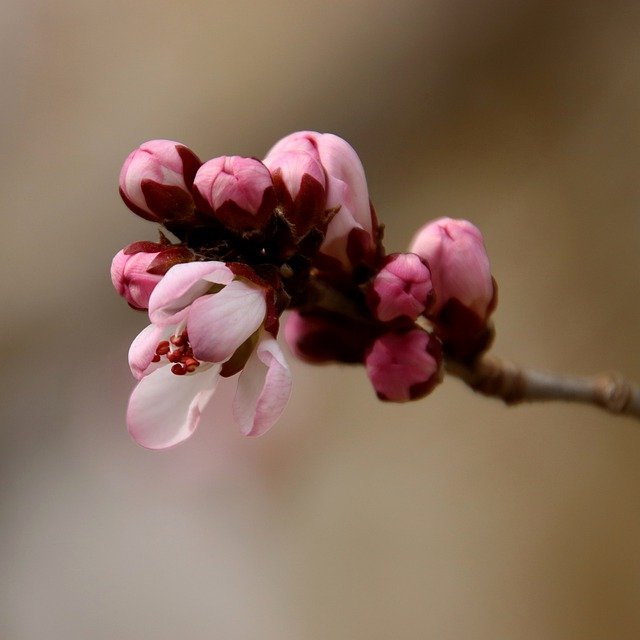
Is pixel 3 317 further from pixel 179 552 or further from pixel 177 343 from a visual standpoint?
pixel 177 343

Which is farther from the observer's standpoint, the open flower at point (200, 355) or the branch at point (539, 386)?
the branch at point (539, 386)

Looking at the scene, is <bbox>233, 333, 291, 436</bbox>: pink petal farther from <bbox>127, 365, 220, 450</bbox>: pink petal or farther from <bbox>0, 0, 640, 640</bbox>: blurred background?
<bbox>0, 0, 640, 640</bbox>: blurred background

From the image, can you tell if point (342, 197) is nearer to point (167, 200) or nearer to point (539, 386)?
point (167, 200)

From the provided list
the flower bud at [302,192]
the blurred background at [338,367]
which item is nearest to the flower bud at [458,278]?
the flower bud at [302,192]

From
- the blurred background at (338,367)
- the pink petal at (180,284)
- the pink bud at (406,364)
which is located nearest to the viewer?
the pink petal at (180,284)

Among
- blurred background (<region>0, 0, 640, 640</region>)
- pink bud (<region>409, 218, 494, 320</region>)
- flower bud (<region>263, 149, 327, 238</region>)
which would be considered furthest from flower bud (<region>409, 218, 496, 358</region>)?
blurred background (<region>0, 0, 640, 640</region>)

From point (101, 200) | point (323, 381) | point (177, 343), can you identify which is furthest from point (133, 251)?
point (101, 200)

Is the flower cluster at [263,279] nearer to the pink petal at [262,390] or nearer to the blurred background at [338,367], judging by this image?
the pink petal at [262,390]
